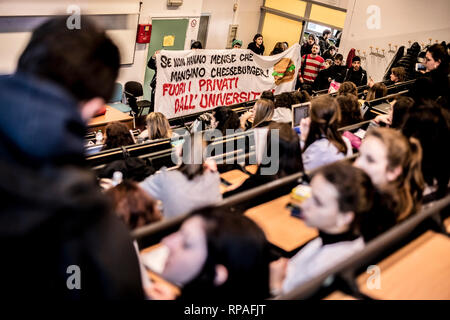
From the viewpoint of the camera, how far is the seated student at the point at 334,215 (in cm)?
175

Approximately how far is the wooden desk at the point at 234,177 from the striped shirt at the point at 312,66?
221 inches

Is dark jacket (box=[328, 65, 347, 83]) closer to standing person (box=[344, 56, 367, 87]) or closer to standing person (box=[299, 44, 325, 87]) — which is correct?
standing person (box=[344, 56, 367, 87])

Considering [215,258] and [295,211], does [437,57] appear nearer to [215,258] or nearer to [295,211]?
[295,211]

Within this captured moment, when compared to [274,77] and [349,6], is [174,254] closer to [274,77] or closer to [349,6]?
[274,77]

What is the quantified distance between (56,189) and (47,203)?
A: 29 mm

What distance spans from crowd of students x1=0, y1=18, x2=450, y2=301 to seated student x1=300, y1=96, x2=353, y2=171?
0.08 metres

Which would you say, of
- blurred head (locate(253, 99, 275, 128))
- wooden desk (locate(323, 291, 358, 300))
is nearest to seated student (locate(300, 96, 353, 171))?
blurred head (locate(253, 99, 275, 128))

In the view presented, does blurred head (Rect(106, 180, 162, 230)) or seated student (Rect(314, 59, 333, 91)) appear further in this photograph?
seated student (Rect(314, 59, 333, 91))

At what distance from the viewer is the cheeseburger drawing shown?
26.8 ft

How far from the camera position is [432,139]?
2830mm

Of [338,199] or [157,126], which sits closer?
[338,199]

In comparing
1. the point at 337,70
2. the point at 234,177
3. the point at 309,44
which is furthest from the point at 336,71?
the point at 234,177

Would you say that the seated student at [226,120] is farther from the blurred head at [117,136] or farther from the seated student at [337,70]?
the seated student at [337,70]

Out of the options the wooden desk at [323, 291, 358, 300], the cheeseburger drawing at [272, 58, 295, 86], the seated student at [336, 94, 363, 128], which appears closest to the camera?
the wooden desk at [323, 291, 358, 300]
